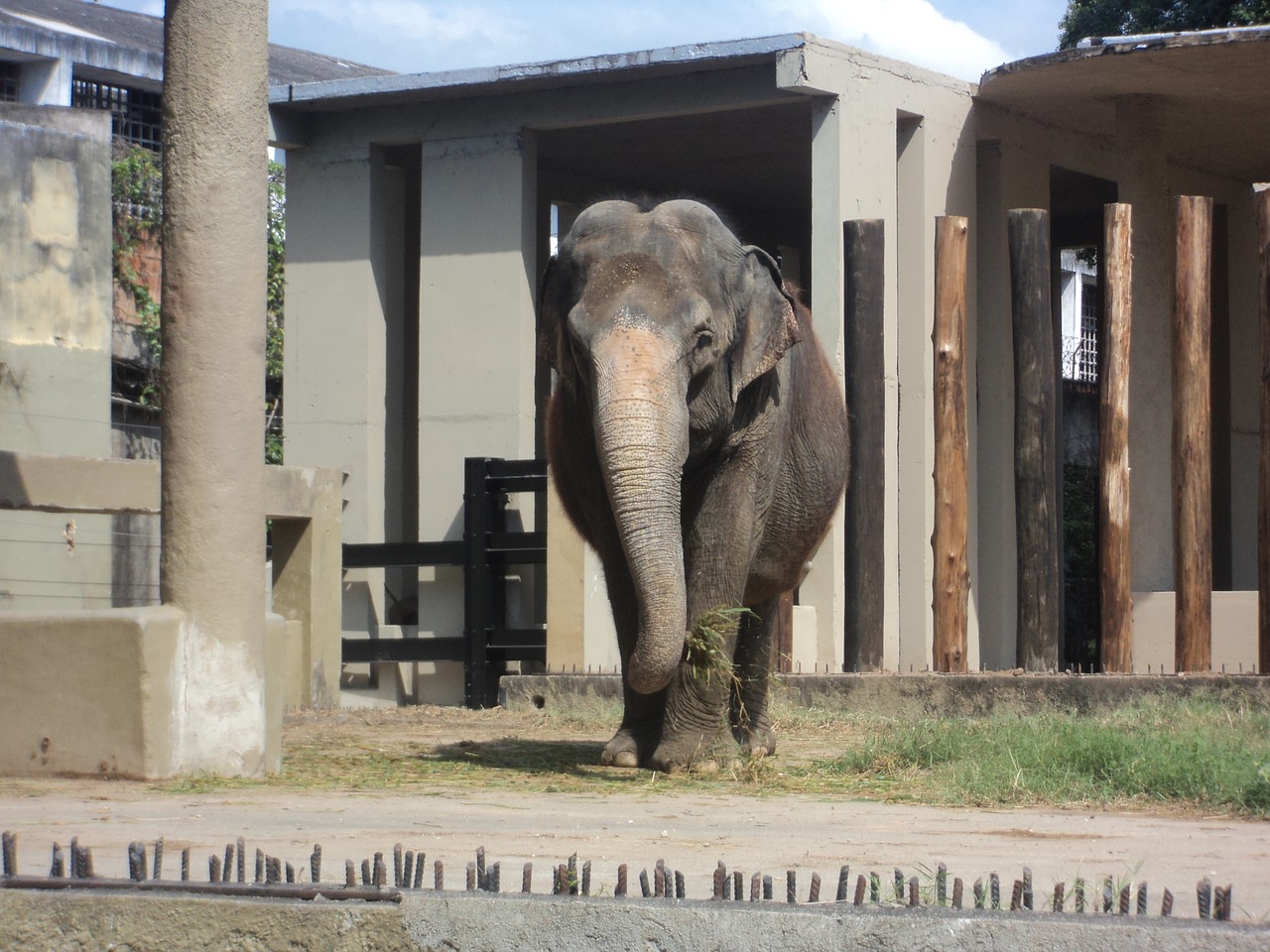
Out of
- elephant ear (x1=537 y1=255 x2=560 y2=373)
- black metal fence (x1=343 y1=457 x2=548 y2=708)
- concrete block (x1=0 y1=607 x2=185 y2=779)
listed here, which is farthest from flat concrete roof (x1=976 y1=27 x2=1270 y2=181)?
concrete block (x1=0 y1=607 x2=185 y2=779)

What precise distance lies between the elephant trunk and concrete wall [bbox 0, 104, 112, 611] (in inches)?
339

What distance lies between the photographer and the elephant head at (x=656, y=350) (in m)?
6.25

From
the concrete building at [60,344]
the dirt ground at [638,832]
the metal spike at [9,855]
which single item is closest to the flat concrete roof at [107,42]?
the concrete building at [60,344]

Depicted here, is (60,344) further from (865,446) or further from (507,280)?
(865,446)

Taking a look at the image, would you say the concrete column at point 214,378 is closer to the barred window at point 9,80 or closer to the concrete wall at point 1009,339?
the concrete wall at point 1009,339

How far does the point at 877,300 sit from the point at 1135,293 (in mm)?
3809

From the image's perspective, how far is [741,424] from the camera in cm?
729

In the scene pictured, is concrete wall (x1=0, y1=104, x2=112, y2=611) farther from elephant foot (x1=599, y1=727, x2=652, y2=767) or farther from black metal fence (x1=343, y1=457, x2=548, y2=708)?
elephant foot (x1=599, y1=727, x2=652, y2=767)

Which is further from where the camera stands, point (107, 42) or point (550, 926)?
point (107, 42)

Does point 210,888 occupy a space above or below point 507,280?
below

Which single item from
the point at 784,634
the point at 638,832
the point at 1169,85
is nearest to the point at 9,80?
the point at 1169,85

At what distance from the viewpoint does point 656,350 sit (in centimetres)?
641

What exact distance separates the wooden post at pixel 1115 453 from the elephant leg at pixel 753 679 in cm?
256

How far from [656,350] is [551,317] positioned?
78 centimetres
